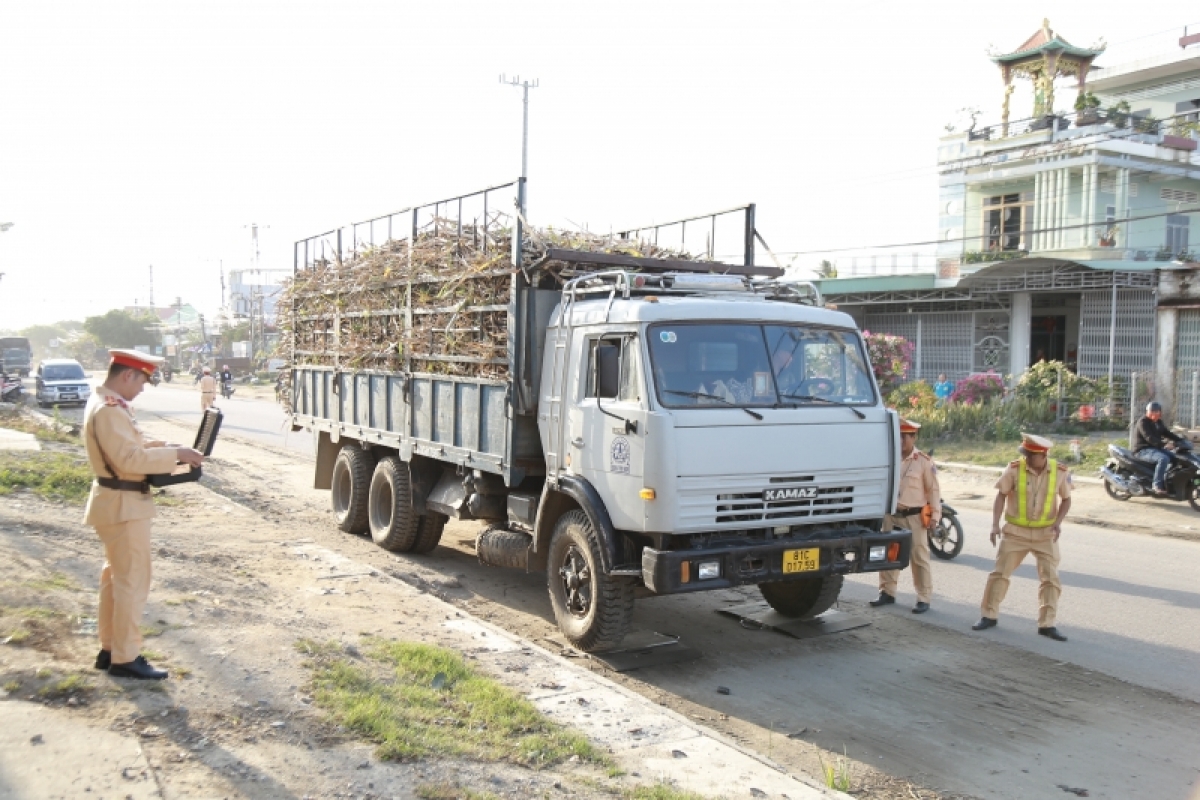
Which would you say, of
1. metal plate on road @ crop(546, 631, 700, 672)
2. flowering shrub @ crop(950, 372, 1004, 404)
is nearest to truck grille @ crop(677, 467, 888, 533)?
metal plate on road @ crop(546, 631, 700, 672)

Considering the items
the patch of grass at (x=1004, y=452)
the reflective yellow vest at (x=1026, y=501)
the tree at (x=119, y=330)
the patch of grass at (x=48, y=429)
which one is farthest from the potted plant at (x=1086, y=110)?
the tree at (x=119, y=330)

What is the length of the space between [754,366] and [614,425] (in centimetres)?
106

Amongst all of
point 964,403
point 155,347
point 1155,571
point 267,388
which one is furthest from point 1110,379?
point 155,347

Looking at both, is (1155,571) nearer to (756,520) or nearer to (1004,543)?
(1004,543)

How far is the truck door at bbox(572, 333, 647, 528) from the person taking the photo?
6.42m

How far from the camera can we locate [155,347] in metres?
89.7

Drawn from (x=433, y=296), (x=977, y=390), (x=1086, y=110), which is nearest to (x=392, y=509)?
(x=433, y=296)

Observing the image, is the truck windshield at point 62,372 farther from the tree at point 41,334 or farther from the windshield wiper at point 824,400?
the tree at point 41,334

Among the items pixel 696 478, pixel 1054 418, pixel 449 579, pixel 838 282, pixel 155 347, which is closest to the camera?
pixel 696 478

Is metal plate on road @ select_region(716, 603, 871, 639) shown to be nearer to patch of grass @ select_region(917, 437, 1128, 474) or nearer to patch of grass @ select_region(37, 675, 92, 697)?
patch of grass @ select_region(37, 675, 92, 697)

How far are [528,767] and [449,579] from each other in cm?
491

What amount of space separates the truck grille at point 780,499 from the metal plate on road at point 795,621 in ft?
3.89

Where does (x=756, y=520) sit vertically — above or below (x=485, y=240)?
below

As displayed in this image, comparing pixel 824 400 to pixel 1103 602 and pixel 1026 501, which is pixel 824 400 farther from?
pixel 1103 602
